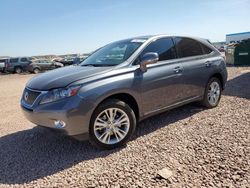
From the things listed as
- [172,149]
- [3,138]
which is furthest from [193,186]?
[3,138]

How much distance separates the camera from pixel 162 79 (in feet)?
15.5

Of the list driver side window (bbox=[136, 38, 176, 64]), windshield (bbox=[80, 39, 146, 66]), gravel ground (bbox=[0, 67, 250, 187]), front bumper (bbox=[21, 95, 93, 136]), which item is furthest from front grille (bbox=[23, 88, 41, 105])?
driver side window (bbox=[136, 38, 176, 64])

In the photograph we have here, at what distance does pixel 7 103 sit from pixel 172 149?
6766mm

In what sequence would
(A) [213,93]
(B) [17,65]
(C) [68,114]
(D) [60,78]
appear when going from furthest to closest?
1. (B) [17,65]
2. (A) [213,93]
3. (D) [60,78]
4. (C) [68,114]

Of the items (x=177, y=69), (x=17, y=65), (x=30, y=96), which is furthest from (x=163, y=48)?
(x=17, y=65)

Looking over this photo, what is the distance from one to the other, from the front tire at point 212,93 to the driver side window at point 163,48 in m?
1.29

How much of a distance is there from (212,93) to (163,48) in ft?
5.94

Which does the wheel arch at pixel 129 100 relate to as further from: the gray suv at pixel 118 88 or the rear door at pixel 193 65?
the rear door at pixel 193 65

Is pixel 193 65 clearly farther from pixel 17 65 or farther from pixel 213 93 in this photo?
pixel 17 65

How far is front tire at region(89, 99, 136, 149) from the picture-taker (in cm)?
400

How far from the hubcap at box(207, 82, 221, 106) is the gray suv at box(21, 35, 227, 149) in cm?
32

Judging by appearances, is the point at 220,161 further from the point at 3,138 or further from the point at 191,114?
the point at 3,138

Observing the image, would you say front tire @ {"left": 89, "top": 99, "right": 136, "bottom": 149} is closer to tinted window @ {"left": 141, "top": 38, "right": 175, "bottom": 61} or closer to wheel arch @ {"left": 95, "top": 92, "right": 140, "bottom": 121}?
wheel arch @ {"left": 95, "top": 92, "right": 140, "bottom": 121}

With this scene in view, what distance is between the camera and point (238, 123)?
491cm
